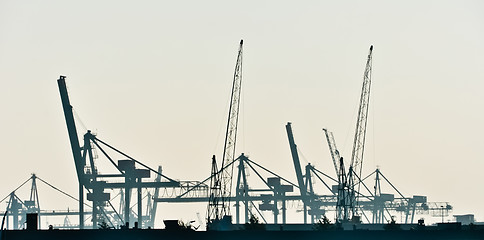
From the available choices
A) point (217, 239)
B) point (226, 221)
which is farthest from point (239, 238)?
point (226, 221)

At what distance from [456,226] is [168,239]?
3145 cm

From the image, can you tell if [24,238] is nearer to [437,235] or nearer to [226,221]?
[437,235]

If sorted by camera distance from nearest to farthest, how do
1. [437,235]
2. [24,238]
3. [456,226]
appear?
[24,238], [437,235], [456,226]

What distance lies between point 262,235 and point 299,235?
3374mm

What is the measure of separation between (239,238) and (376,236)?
12.3 m

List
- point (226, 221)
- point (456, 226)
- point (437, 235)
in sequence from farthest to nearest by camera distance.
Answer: point (226, 221)
point (456, 226)
point (437, 235)

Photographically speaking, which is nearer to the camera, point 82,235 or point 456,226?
point 82,235

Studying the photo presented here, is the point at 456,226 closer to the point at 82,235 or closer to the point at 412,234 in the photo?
the point at 412,234

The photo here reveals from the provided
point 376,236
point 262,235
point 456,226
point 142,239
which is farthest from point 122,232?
point 456,226

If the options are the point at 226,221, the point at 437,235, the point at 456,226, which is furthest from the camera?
the point at 226,221

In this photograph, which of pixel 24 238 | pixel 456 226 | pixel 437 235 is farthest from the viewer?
pixel 456 226

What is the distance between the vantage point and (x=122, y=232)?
5103 inches

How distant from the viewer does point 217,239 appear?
129125mm

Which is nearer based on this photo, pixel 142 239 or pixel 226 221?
pixel 142 239
